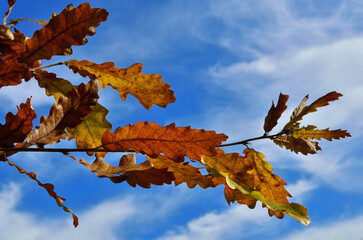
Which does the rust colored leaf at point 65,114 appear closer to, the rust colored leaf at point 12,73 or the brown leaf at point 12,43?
the rust colored leaf at point 12,73

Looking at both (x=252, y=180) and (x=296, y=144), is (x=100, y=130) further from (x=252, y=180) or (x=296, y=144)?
(x=296, y=144)

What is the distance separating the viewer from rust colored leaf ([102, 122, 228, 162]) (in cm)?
138

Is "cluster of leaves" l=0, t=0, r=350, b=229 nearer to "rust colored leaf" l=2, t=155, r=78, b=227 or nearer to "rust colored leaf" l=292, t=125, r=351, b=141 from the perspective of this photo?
"rust colored leaf" l=2, t=155, r=78, b=227

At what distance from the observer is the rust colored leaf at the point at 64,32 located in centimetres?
140

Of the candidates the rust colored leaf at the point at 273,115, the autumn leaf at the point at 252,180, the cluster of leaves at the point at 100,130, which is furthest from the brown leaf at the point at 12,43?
the rust colored leaf at the point at 273,115

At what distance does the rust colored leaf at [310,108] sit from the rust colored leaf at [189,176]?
562mm

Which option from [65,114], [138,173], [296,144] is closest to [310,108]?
[296,144]

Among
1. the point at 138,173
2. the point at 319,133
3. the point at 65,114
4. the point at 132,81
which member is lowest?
the point at 138,173

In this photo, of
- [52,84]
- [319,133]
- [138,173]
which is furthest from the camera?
[319,133]

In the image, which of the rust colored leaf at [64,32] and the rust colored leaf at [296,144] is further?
the rust colored leaf at [296,144]

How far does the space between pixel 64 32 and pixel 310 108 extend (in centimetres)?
117

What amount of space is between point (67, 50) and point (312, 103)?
115cm

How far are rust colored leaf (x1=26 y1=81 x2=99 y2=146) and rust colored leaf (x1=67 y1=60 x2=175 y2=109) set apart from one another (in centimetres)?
42

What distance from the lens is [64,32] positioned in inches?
56.0
